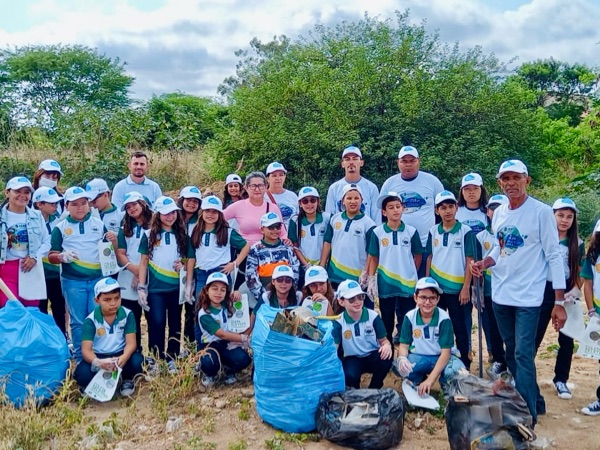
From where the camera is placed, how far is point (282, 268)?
4703 mm

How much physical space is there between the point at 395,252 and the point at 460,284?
568 millimetres

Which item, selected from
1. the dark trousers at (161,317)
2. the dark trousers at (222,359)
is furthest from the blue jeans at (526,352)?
the dark trousers at (161,317)

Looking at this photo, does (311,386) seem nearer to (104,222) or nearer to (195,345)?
(195,345)

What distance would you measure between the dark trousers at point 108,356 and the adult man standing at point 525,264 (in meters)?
2.78

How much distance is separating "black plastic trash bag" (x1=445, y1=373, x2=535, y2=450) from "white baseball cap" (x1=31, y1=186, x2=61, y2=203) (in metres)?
3.81

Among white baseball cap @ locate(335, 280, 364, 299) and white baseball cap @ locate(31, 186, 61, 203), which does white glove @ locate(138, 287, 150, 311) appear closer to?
white baseball cap @ locate(31, 186, 61, 203)

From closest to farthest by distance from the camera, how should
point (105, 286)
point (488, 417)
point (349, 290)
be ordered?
point (488, 417) → point (349, 290) → point (105, 286)

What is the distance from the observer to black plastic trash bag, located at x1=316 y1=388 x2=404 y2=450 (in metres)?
3.69

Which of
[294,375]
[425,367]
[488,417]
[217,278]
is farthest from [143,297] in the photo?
[488,417]

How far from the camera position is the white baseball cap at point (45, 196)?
5.36m

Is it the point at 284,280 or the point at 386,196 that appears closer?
the point at 284,280

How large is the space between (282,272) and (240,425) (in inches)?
46.3

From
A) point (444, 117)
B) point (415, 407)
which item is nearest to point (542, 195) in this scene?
point (444, 117)

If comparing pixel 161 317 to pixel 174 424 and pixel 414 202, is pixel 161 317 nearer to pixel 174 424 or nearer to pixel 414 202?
pixel 174 424
